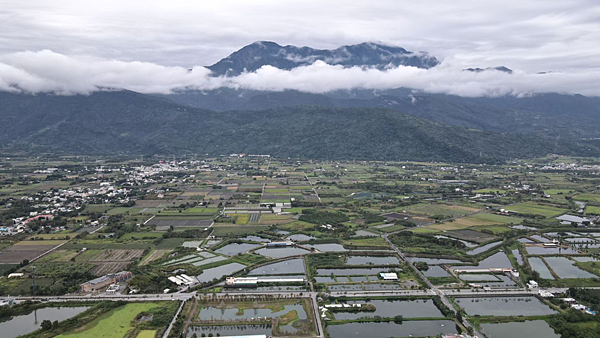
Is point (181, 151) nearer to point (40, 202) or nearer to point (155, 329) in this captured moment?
point (40, 202)

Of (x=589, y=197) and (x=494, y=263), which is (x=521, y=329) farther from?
(x=589, y=197)

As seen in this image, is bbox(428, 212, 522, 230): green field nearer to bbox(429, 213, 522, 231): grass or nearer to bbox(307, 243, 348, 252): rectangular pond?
bbox(429, 213, 522, 231): grass

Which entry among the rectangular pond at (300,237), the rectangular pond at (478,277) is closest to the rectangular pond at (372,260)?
the rectangular pond at (478,277)

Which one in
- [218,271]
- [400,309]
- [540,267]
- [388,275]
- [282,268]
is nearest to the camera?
[400,309]

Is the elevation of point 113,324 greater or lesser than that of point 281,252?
greater

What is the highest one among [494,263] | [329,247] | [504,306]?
[504,306]

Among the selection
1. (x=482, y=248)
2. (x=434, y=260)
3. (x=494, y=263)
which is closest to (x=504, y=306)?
(x=494, y=263)
